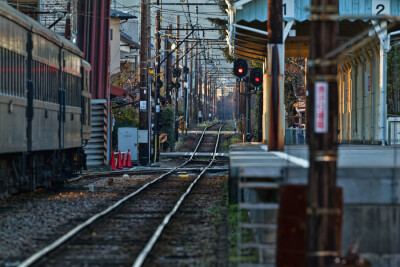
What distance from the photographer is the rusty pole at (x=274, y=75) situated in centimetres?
1786

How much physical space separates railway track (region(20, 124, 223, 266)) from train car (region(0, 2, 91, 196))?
2364 millimetres

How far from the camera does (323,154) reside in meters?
7.93

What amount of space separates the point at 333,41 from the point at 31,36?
1190 cm

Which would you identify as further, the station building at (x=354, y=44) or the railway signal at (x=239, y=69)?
the railway signal at (x=239, y=69)

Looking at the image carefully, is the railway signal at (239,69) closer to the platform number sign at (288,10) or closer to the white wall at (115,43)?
the platform number sign at (288,10)

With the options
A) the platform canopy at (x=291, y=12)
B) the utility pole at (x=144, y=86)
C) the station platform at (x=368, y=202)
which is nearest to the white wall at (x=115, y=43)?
the utility pole at (x=144, y=86)

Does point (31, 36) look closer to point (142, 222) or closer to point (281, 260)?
point (142, 222)

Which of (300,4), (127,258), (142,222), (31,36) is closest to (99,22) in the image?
(300,4)

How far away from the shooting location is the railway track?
10734 mm

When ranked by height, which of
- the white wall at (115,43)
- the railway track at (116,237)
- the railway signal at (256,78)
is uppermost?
the white wall at (115,43)

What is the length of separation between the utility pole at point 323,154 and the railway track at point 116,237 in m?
2.84

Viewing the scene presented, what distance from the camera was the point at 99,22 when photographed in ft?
125

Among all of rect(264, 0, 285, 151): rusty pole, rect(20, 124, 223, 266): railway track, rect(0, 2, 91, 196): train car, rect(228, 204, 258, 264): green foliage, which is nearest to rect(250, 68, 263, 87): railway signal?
rect(0, 2, 91, 196): train car

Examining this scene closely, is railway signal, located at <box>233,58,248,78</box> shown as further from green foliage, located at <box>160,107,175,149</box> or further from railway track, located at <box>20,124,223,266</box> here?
green foliage, located at <box>160,107,175,149</box>
